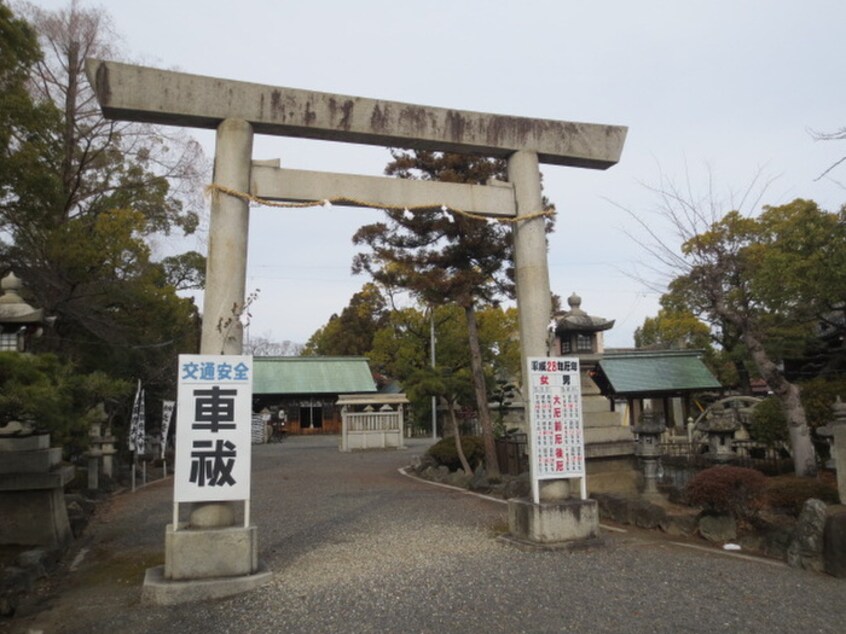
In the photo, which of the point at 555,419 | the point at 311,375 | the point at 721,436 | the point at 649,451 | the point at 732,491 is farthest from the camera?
the point at 311,375

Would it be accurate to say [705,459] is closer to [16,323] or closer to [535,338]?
[535,338]

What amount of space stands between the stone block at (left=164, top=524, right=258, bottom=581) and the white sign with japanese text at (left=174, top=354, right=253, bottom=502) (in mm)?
328

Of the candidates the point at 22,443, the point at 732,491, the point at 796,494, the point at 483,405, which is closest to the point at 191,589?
the point at 22,443

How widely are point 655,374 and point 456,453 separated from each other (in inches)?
393

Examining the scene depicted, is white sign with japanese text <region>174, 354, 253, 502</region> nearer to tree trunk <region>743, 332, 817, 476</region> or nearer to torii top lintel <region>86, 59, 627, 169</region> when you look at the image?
torii top lintel <region>86, 59, 627, 169</region>

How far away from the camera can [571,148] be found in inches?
337

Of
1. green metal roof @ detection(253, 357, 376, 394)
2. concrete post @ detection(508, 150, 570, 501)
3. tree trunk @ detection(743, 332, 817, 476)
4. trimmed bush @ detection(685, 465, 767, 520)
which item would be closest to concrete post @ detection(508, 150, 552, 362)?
concrete post @ detection(508, 150, 570, 501)

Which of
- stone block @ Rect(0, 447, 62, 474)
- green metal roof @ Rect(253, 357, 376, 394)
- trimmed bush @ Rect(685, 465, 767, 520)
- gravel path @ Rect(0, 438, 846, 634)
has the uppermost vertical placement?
green metal roof @ Rect(253, 357, 376, 394)

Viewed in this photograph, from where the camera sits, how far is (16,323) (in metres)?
8.79

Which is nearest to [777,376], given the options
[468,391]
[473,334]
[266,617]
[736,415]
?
[736,415]

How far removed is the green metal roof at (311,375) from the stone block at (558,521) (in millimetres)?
27639

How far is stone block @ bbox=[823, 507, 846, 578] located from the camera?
644cm

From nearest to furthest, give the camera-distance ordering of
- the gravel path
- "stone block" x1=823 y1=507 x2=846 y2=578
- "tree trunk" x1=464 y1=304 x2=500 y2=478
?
1. the gravel path
2. "stone block" x1=823 y1=507 x2=846 y2=578
3. "tree trunk" x1=464 y1=304 x2=500 y2=478

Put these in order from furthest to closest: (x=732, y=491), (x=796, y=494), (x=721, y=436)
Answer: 1. (x=721, y=436)
2. (x=796, y=494)
3. (x=732, y=491)
